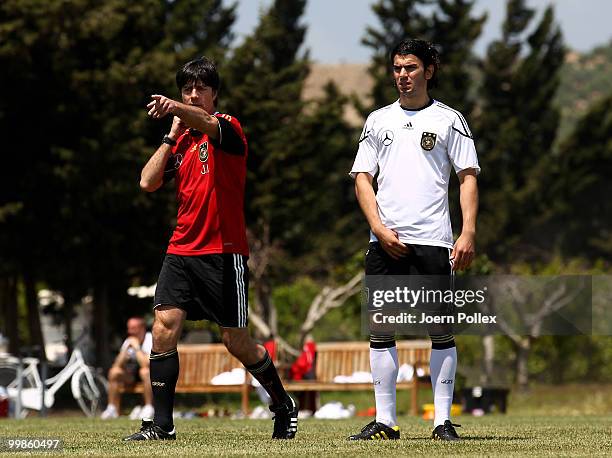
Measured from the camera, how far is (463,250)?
8242 mm

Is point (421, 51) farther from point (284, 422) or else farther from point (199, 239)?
point (284, 422)

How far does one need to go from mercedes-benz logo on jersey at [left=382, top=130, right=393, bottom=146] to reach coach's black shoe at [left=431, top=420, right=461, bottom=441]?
1.70 metres

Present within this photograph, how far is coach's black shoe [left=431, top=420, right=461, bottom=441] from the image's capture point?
27.0 feet

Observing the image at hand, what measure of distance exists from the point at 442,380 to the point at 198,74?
2350 mm

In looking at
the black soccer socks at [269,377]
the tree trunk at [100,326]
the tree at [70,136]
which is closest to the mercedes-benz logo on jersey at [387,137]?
the black soccer socks at [269,377]

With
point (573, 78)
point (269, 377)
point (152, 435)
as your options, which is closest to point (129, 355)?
point (269, 377)

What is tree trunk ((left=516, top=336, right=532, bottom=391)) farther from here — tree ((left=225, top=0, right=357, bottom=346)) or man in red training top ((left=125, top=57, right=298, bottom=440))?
man in red training top ((left=125, top=57, right=298, bottom=440))

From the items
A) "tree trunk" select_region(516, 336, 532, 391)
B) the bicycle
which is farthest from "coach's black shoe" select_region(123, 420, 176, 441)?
"tree trunk" select_region(516, 336, 532, 391)

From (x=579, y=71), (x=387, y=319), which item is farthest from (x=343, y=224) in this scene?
(x=579, y=71)

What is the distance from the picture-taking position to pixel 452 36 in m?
55.3

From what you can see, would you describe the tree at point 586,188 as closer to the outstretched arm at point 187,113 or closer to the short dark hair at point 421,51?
the short dark hair at point 421,51

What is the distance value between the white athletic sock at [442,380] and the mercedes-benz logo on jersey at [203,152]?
5.98 ft

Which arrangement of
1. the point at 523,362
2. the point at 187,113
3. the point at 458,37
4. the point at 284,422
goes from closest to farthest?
the point at 187,113 → the point at 284,422 → the point at 523,362 → the point at 458,37

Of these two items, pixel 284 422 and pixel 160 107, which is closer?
pixel 160 107
